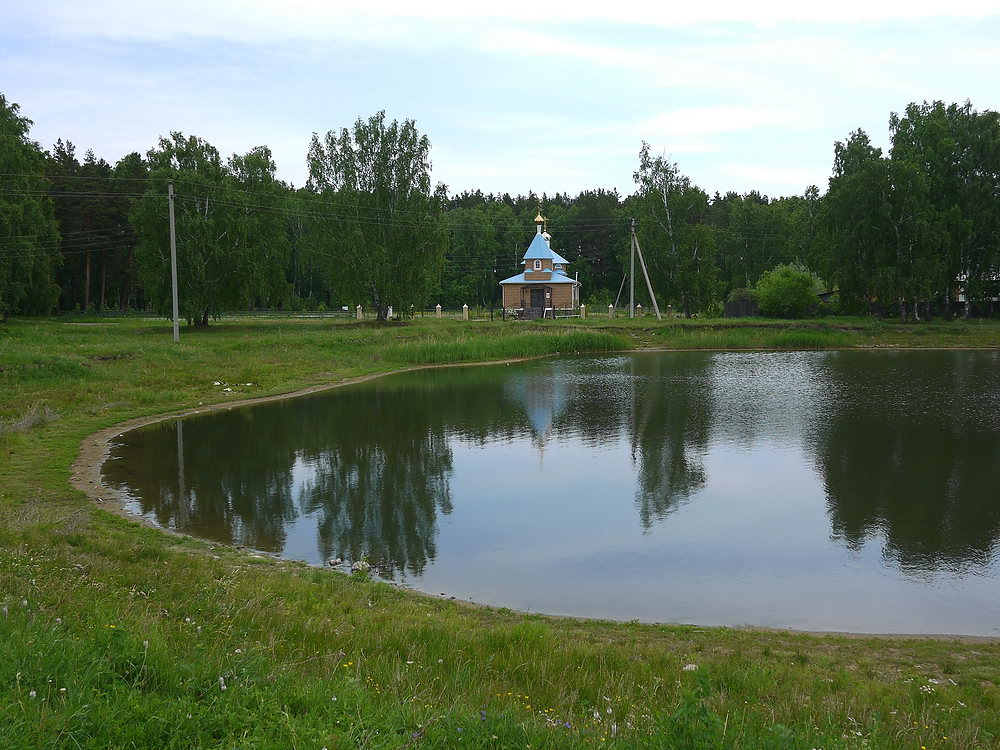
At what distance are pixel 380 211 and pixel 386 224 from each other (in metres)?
1.07

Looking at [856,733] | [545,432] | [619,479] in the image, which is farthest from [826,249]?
[856,733]

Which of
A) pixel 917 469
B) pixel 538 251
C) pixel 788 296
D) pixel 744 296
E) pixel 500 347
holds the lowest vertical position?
pixel 917 469

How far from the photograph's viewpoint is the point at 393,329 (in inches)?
2122

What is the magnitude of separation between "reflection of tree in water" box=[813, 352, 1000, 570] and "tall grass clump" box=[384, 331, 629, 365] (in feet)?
69.3

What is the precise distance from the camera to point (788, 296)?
6681cm

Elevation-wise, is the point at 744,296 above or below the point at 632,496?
above

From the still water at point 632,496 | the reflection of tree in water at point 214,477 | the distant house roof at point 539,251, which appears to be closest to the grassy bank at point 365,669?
the reflection of tree in water at point 214,477

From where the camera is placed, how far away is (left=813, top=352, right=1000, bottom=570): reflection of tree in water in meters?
14.0

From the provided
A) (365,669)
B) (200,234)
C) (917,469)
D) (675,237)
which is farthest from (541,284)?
(365,669)

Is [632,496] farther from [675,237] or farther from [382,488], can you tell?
[675,237]

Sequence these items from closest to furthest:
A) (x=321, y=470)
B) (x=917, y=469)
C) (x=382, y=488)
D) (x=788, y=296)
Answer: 1. (x=382, y=488)
2. (x=917, y=469)
3. (x=321, y=470)
4. (x=788, y=296)

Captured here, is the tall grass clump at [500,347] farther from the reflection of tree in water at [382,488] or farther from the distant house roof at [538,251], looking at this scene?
the distant house roof at [538,251]

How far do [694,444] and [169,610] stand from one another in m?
17.5

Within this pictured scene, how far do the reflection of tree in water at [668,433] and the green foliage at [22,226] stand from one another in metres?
42.1
